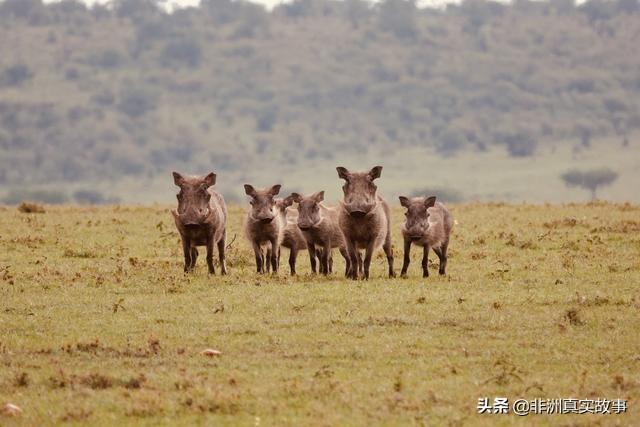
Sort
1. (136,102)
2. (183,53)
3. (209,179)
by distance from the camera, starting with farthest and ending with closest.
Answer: (183,53)
(136,102)
(209,179)

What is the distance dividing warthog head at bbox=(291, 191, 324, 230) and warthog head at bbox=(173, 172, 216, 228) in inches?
59.3

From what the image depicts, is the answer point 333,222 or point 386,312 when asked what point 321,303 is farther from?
point 333,222

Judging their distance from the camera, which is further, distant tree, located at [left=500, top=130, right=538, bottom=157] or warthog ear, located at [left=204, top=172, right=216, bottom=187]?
distant tree, located at [left=500, top=130, right=538, bottom=157]

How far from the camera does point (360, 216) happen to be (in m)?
18.4

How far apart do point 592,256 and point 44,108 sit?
134 meters

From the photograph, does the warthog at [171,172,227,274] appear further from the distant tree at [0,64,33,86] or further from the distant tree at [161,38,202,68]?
the distant tree at [161,38,202,68]

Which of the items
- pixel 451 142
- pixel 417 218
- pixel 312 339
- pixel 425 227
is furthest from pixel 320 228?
pixel 451 142

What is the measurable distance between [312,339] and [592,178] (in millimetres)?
86314

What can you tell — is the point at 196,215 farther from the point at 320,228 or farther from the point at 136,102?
the point at 136,102

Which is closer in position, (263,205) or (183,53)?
(263,205)

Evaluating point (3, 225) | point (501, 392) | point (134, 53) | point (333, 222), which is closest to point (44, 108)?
point (134, 53)

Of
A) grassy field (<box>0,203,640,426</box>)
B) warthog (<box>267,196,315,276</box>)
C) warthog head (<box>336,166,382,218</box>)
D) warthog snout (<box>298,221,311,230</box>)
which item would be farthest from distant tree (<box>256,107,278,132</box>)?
warthog head (<box>336,166,382,218</box>)

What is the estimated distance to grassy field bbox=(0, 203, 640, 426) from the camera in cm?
1035

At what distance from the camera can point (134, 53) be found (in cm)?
18500
